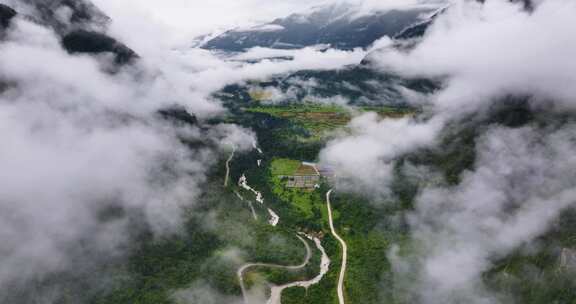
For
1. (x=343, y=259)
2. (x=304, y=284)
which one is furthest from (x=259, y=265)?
(x=343, y=259)

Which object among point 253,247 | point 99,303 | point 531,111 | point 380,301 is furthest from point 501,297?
point 99,303

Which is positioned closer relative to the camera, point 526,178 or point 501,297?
point 501,297

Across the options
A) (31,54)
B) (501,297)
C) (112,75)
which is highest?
(31,54)

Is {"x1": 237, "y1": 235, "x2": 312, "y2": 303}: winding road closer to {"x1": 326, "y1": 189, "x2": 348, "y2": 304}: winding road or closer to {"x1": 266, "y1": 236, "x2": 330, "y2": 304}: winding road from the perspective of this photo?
{"x1": 266, "y1": 236, "x2": 330, "y2": 304}: winding road

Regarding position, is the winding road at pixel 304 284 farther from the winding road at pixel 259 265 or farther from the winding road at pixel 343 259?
the winding road at pixel 343 259

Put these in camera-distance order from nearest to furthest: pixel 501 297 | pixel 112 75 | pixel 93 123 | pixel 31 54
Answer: pixel 501 297 < pixel 31 54 < pixel 93 123 < pixel 112 75

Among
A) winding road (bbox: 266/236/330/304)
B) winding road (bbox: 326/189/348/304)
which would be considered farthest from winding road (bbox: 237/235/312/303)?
winding road (bbox: 326/189/348/304)

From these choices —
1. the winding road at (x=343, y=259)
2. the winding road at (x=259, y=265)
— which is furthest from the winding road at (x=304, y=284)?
the winding road at (x=343, y=259)

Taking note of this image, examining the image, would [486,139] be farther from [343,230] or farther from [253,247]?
[253,247]

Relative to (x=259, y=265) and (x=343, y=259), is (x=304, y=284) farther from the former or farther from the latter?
(x=343, y=259)

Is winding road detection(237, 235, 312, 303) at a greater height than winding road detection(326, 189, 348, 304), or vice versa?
winding road detection(237, 235, 312, 303)

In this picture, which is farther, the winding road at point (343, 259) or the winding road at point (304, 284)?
the winding road at point (343, 259)
